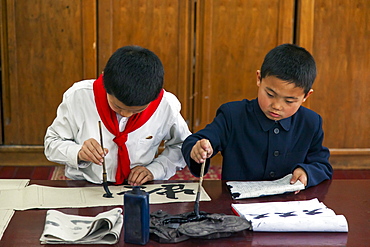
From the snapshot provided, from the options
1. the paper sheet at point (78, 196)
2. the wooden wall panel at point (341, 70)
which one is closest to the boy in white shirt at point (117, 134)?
the paper sheet at point (78, 196)

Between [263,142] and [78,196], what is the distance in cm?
70

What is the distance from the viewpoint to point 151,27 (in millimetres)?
3611

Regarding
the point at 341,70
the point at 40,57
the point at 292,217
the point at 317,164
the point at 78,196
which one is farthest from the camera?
the point at 341,70

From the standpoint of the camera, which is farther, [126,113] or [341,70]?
[341,70]

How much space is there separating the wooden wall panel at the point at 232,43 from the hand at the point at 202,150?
2166 mm

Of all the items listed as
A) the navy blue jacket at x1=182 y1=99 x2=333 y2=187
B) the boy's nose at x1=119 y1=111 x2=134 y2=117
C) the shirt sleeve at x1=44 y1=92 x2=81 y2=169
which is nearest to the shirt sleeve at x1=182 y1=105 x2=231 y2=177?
the navy blue jacket at x1=182 y1=99 x2=333 y2=187

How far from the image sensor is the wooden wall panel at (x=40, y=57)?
11.6ft

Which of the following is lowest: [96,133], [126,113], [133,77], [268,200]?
[268,200]

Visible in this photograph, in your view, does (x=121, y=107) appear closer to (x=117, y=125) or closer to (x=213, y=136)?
(x=117, y=125)

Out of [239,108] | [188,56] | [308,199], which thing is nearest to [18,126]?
[188,56]

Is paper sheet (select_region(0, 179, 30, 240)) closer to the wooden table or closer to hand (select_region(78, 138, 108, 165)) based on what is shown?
the wooden table

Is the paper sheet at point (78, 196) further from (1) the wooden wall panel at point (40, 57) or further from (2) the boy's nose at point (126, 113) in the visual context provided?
(1) the wooden wall panel at point (40, 57)

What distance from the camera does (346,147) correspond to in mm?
3957

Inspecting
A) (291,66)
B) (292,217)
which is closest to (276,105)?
(291,66)
